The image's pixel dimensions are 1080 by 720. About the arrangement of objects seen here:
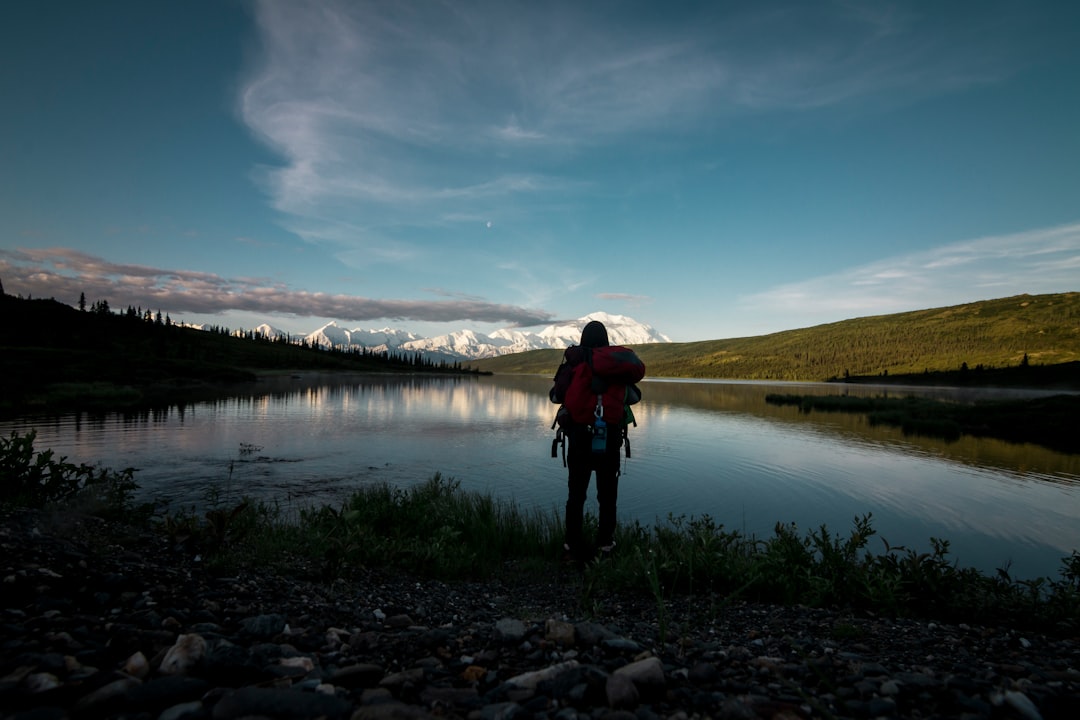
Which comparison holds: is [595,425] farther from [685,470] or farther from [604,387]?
[685,470]

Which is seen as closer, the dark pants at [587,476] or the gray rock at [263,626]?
the gray rock at [263,626]

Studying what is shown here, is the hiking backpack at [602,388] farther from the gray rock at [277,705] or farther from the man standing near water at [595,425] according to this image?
the gray rock at [277,705]

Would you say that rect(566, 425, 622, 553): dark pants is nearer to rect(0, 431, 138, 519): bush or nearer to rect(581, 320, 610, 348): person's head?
Answer: rect(581, 320, 610, 348): person's head

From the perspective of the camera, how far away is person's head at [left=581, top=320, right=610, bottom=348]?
10273 mm

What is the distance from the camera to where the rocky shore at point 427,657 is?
2.99m

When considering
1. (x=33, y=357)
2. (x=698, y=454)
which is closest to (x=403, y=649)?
(x=698, y=454)

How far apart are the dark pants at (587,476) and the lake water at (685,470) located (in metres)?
5.28

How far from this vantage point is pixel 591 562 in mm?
9516

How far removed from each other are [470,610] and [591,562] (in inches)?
134

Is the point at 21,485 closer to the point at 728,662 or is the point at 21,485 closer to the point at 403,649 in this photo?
the point at 403,649

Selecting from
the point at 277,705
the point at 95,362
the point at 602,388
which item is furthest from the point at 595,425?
the point at 95,362

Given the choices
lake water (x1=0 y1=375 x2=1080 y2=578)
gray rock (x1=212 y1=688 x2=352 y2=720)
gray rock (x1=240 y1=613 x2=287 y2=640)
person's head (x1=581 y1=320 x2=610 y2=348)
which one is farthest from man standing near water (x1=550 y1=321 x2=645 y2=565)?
gray rock (x1=212 y1=688 x2=352 y2=720)

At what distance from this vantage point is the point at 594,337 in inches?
408

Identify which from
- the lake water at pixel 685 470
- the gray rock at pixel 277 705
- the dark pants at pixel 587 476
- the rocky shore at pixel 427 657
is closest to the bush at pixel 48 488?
the rocky shore at pixel 427 657
